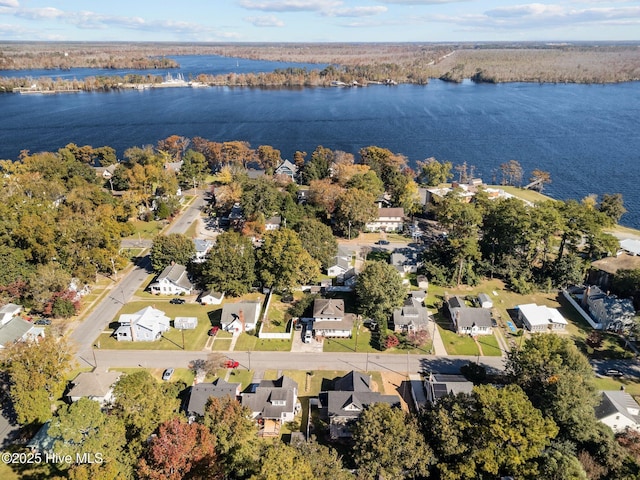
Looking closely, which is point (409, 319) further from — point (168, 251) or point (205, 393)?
point (168, 251)

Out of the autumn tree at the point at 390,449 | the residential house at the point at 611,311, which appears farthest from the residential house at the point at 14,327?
the residential house at the point at 611,311

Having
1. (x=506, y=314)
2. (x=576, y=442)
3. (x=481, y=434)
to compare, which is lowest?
(x=506, y=314)

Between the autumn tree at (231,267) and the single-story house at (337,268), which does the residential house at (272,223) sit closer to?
the single-story house at (337,268)

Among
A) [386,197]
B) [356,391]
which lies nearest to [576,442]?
[356,391]

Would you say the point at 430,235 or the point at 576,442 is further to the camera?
the point at 430,235

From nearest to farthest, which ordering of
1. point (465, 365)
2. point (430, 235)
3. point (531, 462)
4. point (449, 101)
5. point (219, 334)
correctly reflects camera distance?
point (531, 462), point (465, 365), point (219, 334), point (430, 235), point (449, 101)

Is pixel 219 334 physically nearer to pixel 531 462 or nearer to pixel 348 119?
pixel 531 462

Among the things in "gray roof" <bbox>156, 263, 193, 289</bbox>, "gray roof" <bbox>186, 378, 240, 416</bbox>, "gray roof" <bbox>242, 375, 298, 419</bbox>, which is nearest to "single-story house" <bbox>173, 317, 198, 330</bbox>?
"gray roof" <bbox>156, 263, 193, 289</bbox>
